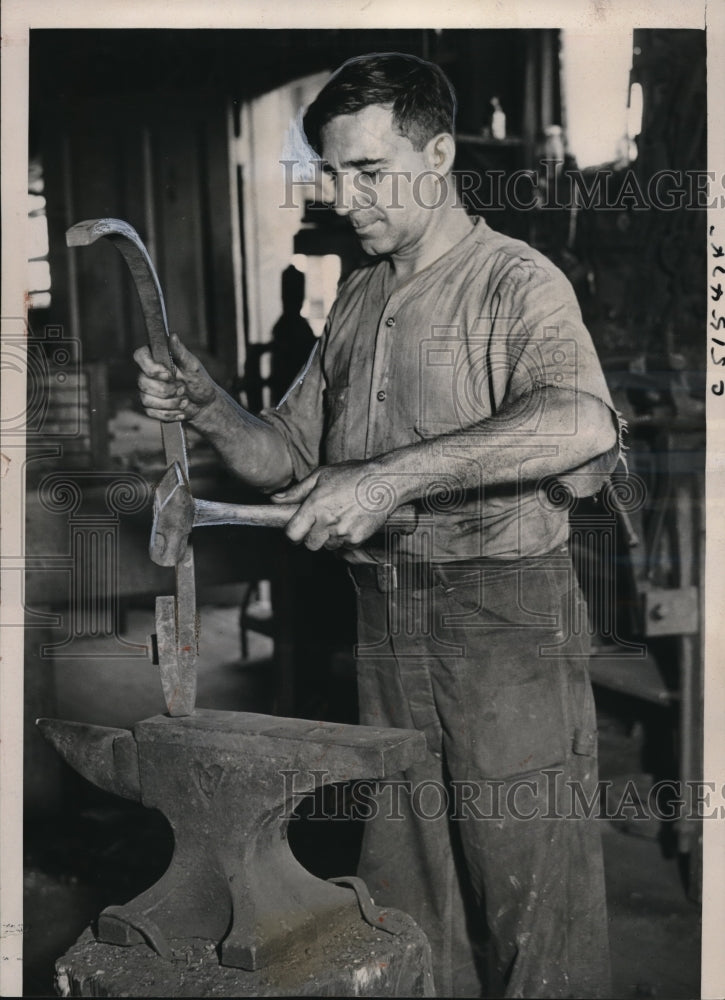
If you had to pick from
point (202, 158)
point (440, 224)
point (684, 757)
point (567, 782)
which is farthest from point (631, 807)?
point (202, 158)

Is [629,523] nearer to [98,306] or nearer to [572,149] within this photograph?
[572,149]

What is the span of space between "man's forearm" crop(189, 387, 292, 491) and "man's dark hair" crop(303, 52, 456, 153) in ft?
1.50

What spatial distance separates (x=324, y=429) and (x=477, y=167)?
5.74 feet

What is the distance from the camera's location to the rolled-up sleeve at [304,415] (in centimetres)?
201

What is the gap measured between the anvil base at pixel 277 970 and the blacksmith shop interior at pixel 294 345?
3.22 feet

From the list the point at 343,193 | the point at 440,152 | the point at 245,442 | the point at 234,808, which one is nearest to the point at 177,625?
the point at 234,808

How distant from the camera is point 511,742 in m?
1.78

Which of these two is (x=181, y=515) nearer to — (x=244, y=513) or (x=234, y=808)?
(x=244, y=513)

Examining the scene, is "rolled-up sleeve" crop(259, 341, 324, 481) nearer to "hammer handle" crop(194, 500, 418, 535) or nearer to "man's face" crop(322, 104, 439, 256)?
"man's face" crop(322, 104, 439, 256)

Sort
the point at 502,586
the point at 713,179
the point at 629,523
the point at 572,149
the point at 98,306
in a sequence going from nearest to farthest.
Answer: the point at 502,586, the point at 713,179, the point at 629,523, the point at 572,149, the point at 98,306

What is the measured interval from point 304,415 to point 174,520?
0.57 m

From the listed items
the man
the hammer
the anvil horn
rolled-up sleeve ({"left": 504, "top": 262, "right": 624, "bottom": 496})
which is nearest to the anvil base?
the anvil horn

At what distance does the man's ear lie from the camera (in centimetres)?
177

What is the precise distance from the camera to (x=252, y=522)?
1578 millimetres
